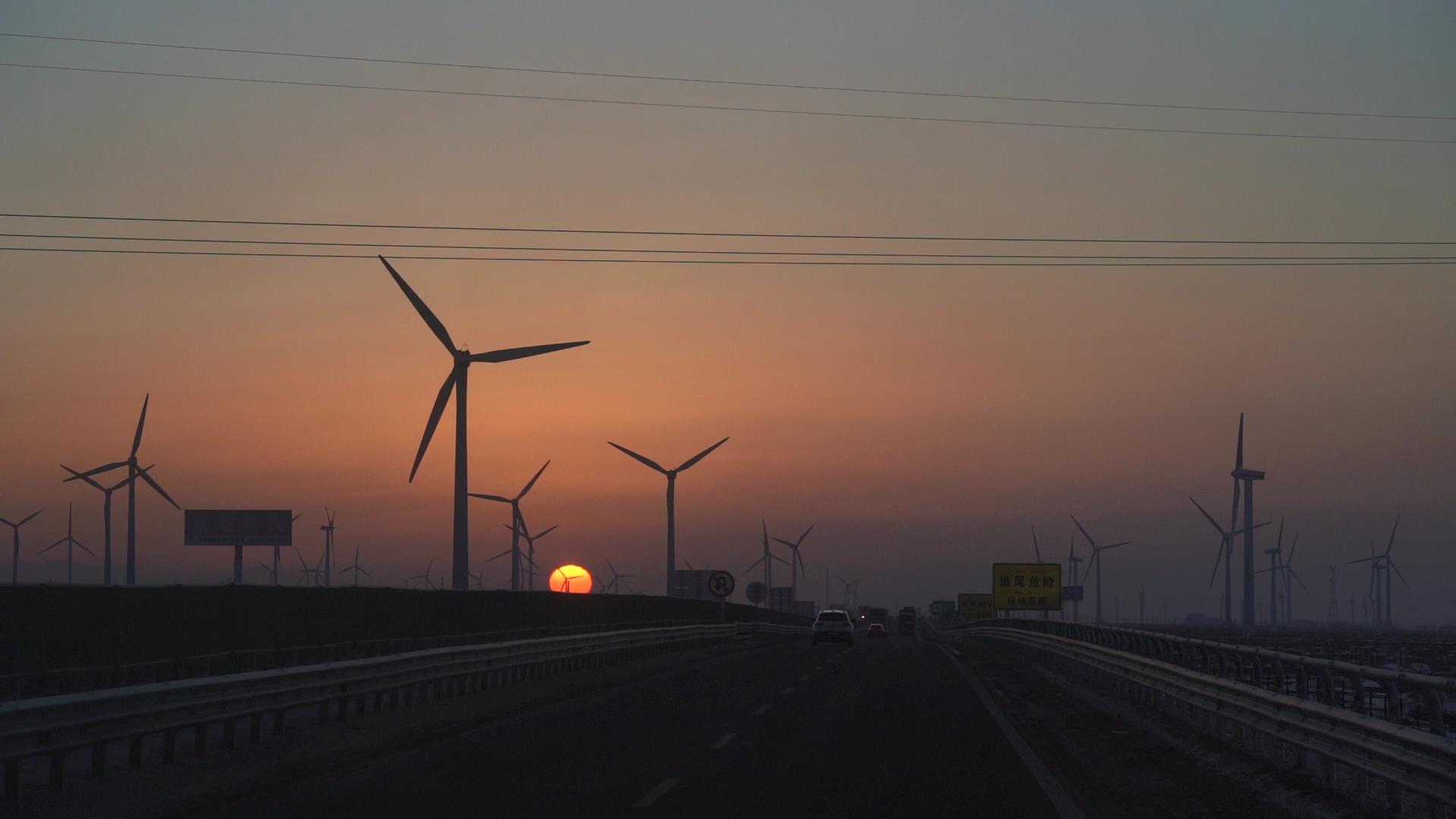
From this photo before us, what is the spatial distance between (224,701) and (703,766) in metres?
5.36

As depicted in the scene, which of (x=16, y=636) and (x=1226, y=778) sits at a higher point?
(x=16, y=636)

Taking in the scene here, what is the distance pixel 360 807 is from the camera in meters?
13.3

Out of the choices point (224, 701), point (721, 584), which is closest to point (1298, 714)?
point (224, 701)

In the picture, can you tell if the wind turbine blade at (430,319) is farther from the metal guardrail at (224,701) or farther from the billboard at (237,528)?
the billboard at (237,528)

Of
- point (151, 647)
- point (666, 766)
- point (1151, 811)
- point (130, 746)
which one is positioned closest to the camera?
point (1151, 811)

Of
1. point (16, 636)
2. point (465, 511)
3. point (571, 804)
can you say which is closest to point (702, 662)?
point (465, 511)

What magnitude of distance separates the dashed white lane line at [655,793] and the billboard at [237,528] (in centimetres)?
8744

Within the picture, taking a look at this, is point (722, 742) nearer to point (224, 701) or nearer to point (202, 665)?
point (224, 701)

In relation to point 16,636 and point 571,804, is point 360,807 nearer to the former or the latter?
point 571,804

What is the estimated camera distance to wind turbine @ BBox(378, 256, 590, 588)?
40.5 meters

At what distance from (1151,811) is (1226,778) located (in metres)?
2.91

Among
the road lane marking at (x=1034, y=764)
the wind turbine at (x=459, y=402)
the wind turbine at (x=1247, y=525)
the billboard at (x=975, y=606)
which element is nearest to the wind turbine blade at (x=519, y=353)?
the wind turbine at (x=459, y=402)

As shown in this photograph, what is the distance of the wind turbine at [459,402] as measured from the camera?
40500 mm

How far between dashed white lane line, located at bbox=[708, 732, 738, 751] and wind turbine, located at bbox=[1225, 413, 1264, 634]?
209 ft
